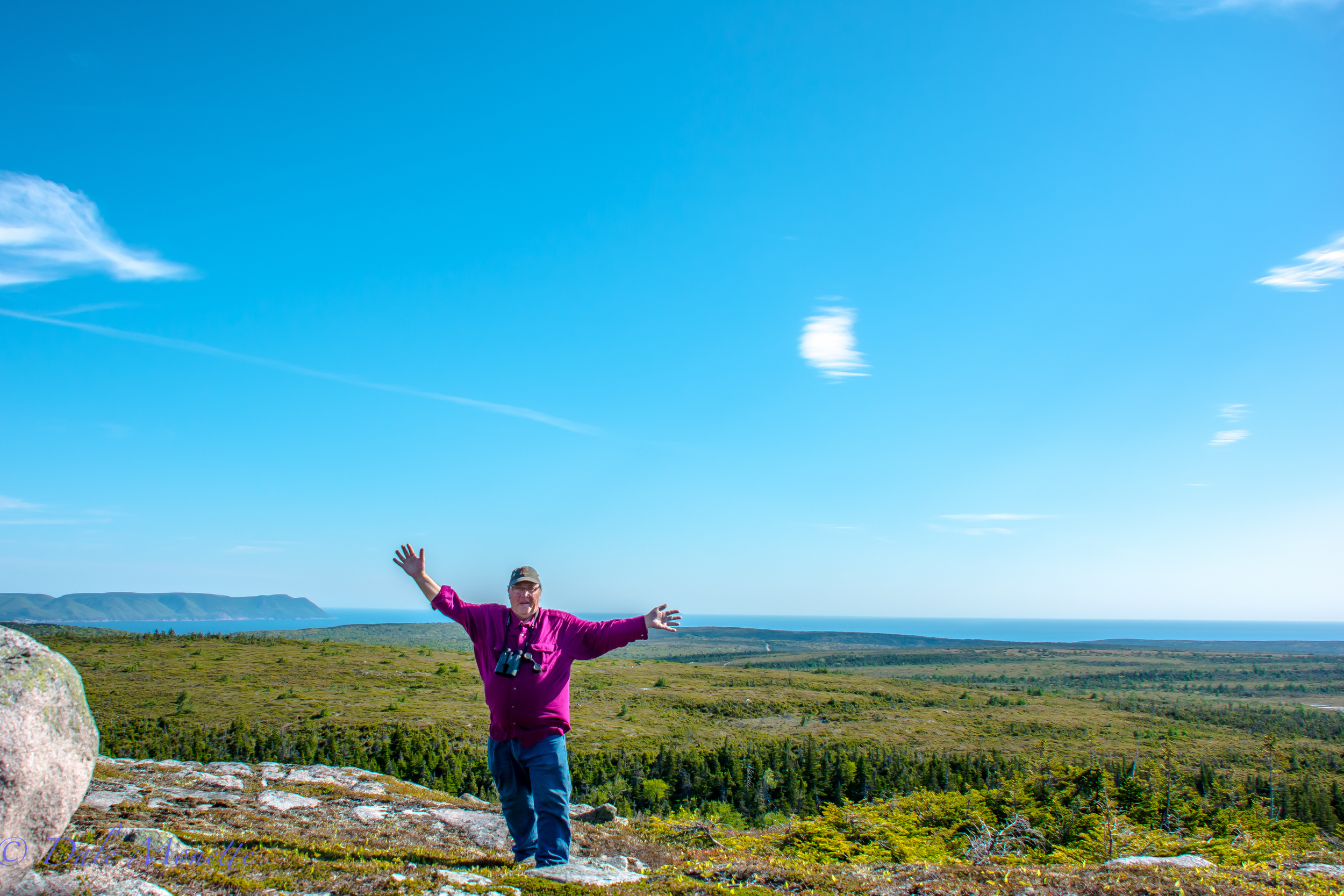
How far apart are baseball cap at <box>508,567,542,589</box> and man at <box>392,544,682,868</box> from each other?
10mm

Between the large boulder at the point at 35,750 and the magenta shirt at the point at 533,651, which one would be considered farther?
the magenta shirt at the point at 533,651

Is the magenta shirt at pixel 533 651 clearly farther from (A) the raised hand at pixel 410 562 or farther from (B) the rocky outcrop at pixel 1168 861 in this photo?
(B) the rocky outcrop at pixel 1168 861

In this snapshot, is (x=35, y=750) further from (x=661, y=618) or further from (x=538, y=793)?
(x=661, y=618)

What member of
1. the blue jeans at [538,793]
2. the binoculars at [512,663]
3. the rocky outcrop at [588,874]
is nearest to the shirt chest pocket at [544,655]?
the binoculars at [512,663]

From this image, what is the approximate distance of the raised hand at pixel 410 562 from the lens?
9.59 m

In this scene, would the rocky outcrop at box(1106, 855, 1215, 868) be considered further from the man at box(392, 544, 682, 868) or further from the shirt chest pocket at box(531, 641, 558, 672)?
the shirt chest pocket at box(531, 641, 558, 672)

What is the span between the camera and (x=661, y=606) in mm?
9469

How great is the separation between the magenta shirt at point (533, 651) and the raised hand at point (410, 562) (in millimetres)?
446

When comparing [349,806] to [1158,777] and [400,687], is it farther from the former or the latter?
[400,687]

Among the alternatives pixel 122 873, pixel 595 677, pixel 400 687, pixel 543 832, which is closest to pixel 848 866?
pixel 543 832

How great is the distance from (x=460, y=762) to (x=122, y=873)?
50.2 meters

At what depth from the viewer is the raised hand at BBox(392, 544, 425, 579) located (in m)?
9.59

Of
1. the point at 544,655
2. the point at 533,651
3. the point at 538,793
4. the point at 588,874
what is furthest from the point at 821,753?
the point at 533,651

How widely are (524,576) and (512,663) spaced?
1162 mm
